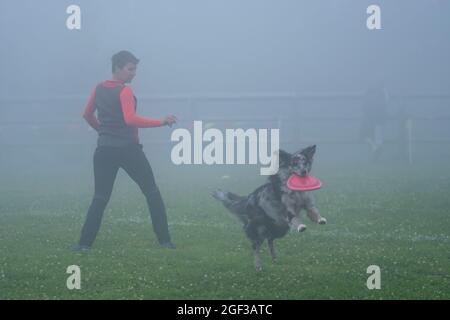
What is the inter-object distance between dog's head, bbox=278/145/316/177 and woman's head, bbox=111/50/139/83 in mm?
2595

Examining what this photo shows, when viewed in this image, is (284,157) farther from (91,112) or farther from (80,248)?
(80,248)

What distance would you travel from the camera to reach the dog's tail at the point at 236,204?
355 inches

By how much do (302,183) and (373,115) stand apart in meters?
17.0

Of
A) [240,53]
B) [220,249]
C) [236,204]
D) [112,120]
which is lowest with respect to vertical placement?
[220,249]

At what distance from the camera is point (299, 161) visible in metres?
8.01

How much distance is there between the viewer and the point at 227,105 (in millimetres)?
41062

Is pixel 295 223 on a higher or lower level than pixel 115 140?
lower

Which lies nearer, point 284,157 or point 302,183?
point 302,183

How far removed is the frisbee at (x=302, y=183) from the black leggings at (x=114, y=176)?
2.51 m

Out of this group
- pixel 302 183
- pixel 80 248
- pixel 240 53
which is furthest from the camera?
pixel 240 53

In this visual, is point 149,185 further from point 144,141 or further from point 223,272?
point 144,141

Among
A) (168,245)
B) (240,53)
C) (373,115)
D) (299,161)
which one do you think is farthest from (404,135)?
(240,53)

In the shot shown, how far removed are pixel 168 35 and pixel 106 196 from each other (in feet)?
148

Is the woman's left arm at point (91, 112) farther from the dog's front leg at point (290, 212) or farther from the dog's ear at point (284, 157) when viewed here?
the dog's front leg at point (290, 212)
